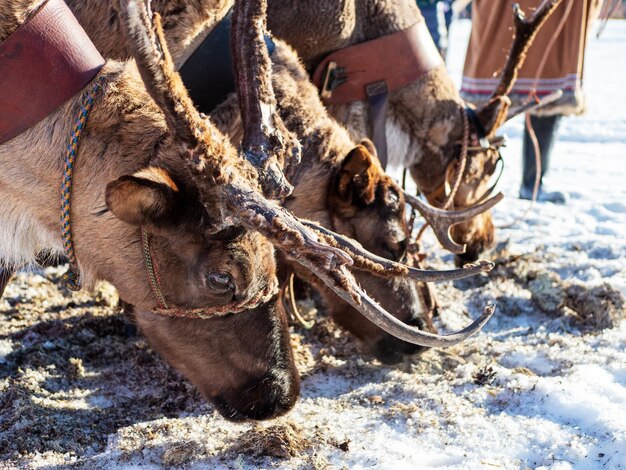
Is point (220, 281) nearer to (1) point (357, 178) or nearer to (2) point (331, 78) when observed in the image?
(1) point (357, 178)

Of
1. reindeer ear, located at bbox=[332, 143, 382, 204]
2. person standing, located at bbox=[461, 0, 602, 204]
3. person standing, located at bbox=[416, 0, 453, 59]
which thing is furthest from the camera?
person standing, located at bbox=[416, 0, 453, 59]

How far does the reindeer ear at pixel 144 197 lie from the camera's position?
2.22 metres

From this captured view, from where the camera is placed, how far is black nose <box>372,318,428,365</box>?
11.6 feet

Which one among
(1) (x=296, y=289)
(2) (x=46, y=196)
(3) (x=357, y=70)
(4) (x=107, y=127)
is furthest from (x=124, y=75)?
(1) (x=296, y=289)

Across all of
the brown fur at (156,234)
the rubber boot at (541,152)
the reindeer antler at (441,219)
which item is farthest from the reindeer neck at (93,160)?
the rubber boot at (541,152)

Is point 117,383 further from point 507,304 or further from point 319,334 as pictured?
point 507,304

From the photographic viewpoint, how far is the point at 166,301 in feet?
8.57

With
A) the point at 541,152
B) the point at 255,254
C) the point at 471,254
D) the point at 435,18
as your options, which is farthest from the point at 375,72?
the point at 435,18

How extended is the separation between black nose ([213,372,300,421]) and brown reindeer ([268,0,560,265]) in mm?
1867

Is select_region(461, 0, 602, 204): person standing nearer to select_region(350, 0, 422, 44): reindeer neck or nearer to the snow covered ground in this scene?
the snow covered ground

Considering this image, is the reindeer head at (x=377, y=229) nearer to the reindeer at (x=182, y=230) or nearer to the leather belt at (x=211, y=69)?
the leather belt at (x=211, y=69)

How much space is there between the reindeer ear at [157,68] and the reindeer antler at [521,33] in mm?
2814

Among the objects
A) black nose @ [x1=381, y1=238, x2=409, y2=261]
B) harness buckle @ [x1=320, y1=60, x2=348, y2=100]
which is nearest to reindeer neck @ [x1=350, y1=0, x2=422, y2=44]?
harness buckle @ [x1=320, y1=60, x2=348, y2=100]

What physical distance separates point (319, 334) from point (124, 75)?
6.05 feet
